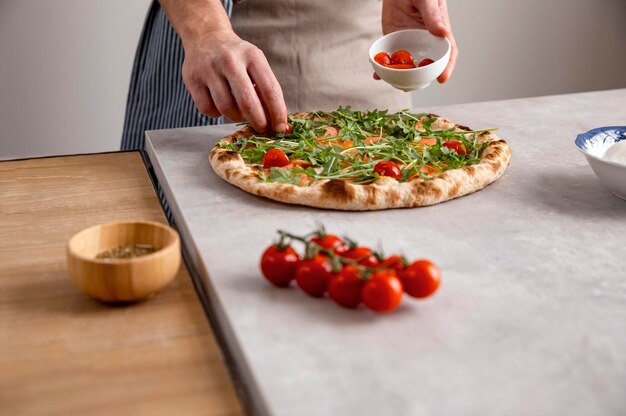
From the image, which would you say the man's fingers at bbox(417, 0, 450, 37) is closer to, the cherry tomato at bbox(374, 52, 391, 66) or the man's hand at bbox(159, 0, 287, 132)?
the cherry tomato at bbox(374, 52, 391, 66)

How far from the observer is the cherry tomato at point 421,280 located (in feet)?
3.53

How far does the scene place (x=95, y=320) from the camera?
1.12m

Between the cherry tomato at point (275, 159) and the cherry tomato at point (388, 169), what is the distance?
0.18 m

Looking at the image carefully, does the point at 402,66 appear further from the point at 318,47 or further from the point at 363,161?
the point at 318,47

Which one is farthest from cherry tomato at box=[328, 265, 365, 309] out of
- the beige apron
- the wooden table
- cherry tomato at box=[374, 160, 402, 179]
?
the beige apron

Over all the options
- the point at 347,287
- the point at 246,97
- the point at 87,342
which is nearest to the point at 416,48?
the point at 246,97

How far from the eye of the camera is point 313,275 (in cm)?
110

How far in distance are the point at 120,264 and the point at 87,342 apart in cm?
11

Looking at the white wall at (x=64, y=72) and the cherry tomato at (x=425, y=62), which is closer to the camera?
the cherry tomato at (x=425, y=62)

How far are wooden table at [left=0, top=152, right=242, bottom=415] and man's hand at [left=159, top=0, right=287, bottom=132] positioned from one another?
30 centimetres

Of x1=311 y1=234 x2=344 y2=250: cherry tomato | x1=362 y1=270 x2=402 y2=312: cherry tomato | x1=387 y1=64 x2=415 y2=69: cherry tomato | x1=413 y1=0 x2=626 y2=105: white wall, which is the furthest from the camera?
x1=413 y1=0 x2=626 y2=105: white wall

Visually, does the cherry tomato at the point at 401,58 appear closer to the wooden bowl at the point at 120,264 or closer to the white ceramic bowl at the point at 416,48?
the white ceramic bowl at the point at 416,48

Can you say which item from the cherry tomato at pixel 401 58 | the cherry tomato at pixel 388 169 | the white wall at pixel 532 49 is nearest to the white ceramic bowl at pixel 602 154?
the cherry tomato at pixel 388 169

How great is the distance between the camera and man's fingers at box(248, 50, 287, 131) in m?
1.67
